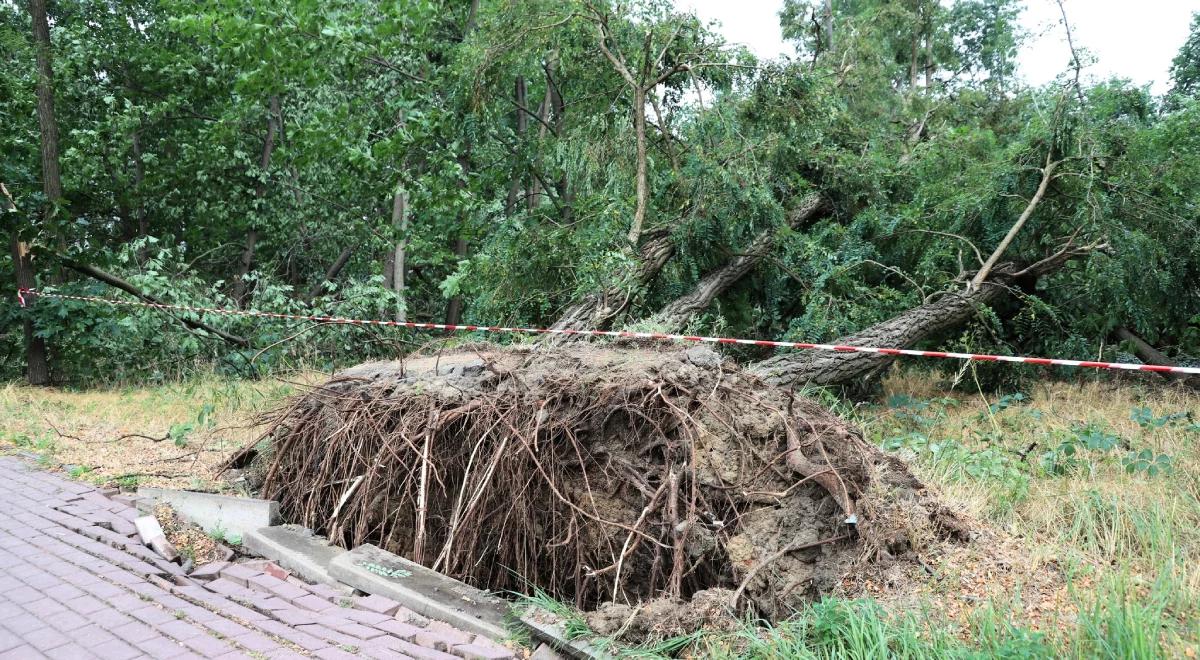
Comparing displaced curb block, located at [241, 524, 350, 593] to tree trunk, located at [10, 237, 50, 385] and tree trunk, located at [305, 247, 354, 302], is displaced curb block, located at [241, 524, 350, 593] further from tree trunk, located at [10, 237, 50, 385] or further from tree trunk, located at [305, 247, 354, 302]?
tree trunk, located at [305, 247, 354, 302]

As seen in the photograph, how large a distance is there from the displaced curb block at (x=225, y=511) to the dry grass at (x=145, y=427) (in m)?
0.37

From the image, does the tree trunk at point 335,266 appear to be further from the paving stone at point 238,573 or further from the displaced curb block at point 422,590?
the displaced curb block at point 422,590

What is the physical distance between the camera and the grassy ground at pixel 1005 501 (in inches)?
107

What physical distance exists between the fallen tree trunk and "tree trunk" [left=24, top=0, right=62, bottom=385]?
9603mm

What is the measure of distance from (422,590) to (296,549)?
0.91 meters

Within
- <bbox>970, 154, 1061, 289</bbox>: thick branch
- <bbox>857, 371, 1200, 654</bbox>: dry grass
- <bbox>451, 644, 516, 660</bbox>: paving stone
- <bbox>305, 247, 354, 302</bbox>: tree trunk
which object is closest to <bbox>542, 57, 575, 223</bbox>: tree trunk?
<bbox>305, 247, 354, 302</bbox>: tree trunk

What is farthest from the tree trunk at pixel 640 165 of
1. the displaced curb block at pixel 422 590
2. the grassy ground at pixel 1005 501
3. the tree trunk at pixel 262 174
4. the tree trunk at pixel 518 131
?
the tree trunk at pixel 262 174

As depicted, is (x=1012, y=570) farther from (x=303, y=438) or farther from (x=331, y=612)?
(x=303, y=438)

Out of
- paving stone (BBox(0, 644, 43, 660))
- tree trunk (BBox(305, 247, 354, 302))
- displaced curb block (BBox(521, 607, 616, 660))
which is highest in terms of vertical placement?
tree trunk (BBox(305, 247, 354, 302))

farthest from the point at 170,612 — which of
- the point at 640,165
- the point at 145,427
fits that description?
the point at 640,165

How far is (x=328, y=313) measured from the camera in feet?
36.4

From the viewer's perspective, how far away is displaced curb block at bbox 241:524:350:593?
3.90m

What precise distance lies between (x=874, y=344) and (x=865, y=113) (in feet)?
26.4

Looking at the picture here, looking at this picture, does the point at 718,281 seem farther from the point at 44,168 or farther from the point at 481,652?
the point at 44,168
